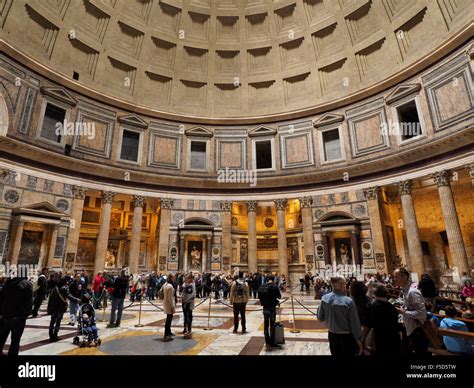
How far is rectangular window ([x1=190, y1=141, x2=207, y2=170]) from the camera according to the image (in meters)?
23.6

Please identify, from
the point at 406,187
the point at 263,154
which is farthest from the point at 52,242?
the point at 406,187

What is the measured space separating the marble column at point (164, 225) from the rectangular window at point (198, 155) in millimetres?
3678

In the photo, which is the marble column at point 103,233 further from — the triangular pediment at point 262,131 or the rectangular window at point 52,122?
the triangular pediment at point 262,131

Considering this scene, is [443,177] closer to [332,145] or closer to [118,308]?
[332,145]

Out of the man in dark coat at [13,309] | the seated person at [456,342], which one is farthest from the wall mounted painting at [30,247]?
the seated person at [456,342]

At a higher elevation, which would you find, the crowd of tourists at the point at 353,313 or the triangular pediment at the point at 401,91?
the triangular pediment at the point at 401,91

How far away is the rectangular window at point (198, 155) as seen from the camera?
23.6m

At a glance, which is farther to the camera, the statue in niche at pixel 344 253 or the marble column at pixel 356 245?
the statue in niche at pixel 344 253

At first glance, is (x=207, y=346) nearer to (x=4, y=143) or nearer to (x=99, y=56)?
(x=4, y=143)

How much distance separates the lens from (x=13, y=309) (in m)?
4.73

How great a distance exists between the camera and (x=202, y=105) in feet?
82.2

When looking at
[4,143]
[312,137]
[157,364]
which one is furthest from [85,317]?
[312,137]

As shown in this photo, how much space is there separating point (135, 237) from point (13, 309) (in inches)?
629
